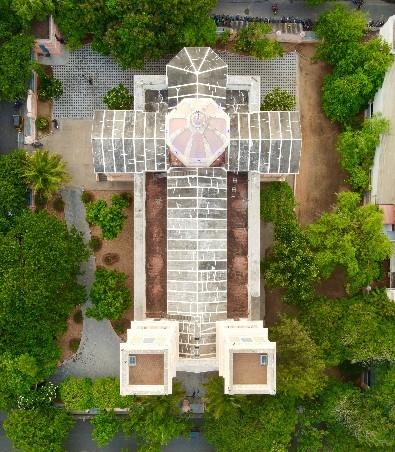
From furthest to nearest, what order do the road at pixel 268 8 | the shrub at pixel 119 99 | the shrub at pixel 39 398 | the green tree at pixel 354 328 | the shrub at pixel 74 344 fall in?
1. the road at pixel 268 8
2. the shrub at pixel 74 344
3. the shrub at pixel 119 99
4. the shrub at pixel 39 398
5. the green tree at pixel 354 328

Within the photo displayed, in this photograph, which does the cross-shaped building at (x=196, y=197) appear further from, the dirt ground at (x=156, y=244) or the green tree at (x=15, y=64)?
the green tree at (x=15, y=64)

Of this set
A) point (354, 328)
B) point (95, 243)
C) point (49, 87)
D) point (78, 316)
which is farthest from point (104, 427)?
point (49, 87)

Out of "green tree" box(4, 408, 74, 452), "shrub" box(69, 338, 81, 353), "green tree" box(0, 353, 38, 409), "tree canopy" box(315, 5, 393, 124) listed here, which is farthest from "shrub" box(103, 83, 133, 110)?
"green tree" box(4, 408, 74, 452)

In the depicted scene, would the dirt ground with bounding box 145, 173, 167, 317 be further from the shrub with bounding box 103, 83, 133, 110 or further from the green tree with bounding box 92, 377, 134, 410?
the shrub with bounding box 103, 83, 133, 110

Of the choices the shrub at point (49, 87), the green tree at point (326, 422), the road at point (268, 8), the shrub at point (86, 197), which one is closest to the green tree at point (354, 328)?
the green tree at point (326, 422)

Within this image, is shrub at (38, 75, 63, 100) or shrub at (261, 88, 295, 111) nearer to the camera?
shrub at (261, 88, 295, 111)

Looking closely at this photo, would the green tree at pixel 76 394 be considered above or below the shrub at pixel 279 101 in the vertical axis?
below
